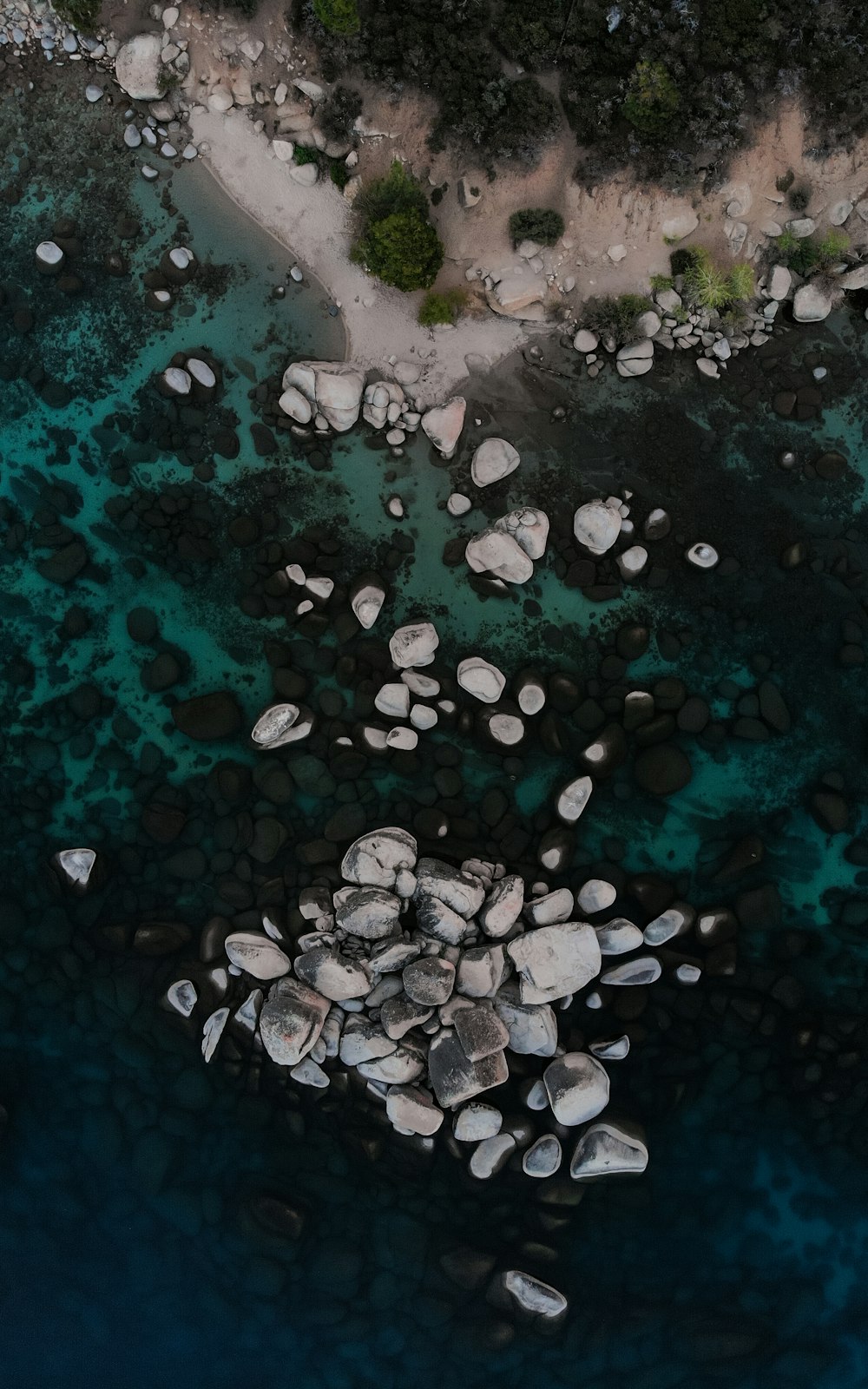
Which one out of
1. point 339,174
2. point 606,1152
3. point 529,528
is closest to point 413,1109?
point 606,1152

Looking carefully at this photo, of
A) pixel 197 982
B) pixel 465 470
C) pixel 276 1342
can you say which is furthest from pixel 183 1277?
pixel 465 470

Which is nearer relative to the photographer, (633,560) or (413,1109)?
(413,1109)

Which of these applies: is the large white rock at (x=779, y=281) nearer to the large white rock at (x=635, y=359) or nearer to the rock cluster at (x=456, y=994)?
the large white rock at (x=635, y=359)

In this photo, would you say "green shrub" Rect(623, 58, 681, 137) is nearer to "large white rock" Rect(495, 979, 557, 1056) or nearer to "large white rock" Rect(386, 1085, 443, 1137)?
"large white rock" Rect(495, 979, 557, 1056)

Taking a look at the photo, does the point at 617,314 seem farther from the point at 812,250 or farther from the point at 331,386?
the point at 331,386

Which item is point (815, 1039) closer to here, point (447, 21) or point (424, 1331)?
point (424, 1331)
